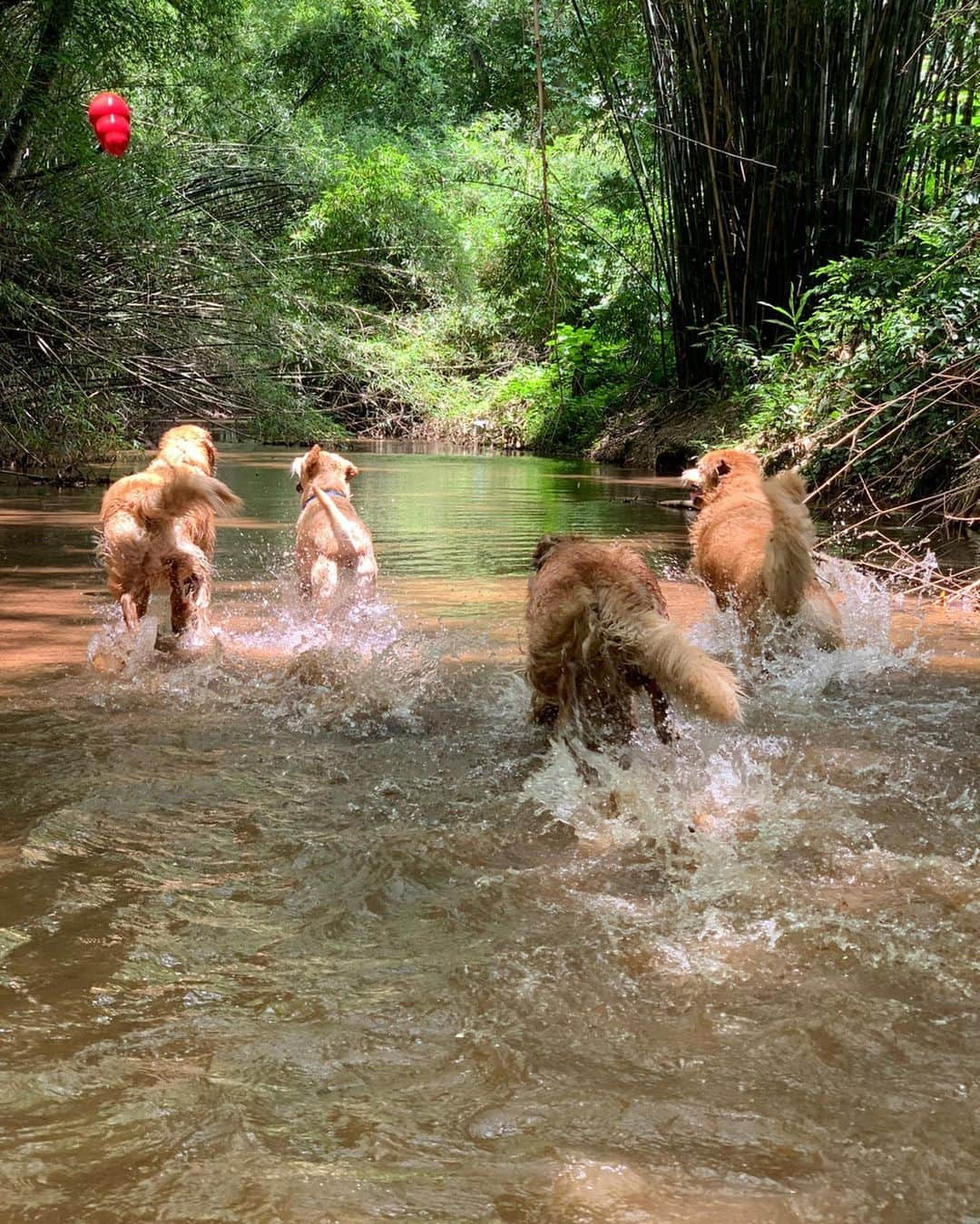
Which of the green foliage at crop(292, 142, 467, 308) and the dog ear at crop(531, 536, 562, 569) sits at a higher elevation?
the green foliage at crop(292, 142, 467, 308)

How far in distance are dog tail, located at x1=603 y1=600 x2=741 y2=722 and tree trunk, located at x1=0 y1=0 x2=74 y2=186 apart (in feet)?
28.0

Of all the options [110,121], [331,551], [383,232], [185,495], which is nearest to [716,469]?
[331,551]

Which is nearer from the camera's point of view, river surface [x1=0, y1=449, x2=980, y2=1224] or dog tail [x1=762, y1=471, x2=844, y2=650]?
river surface [x1=0, y1=449, x2=980, y2=1224]

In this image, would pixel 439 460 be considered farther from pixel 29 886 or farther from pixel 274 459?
pixel 29 886

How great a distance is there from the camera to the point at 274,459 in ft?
63.8

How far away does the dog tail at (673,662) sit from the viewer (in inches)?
125

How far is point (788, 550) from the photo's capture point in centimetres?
468

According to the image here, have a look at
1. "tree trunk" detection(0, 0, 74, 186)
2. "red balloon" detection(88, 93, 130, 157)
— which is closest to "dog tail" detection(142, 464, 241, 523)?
"red balloon" detection(88, 93, 130, 157)

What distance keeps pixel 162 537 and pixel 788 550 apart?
9.45 ft

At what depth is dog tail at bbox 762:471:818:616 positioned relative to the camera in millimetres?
4652

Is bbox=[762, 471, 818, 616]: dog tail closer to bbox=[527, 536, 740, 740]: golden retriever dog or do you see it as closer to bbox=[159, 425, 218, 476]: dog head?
bbox=[527, 536, 740, 740]: golden retriever dog

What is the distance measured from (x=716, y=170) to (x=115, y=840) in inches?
491

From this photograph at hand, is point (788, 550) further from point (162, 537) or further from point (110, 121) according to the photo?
point (110, 121)

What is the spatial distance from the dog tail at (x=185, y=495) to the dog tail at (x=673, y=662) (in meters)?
2.10
